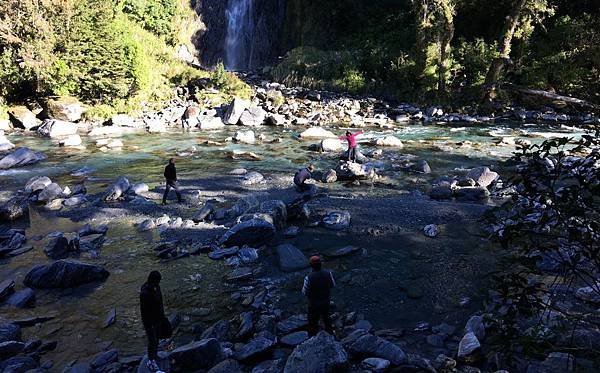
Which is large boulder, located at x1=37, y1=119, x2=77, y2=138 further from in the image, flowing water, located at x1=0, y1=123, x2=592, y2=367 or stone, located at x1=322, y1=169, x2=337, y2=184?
stone, located at x1=322, y1=169, x2=337, y2=184

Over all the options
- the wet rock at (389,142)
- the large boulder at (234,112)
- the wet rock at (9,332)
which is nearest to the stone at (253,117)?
the large boulder at (234,112)

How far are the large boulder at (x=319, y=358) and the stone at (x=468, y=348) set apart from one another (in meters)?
1.98

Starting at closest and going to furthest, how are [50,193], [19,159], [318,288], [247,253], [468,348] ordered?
[468,348] → [318,288] → [247,253] → [50,193] → [19,159]

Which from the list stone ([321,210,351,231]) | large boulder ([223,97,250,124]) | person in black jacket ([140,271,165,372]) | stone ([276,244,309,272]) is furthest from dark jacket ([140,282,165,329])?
large boulder ([223,97,250,124])

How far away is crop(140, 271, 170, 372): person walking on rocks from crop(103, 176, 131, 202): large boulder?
1084 cm

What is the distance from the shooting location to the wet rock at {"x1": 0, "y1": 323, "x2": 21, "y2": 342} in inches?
320

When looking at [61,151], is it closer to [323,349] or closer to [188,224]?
[188,224]

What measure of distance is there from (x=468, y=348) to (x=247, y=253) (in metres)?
6.25

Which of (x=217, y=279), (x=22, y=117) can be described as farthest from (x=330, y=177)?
(x=22, y=117)

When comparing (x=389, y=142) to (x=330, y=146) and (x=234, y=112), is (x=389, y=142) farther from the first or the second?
(x=234, y=112)

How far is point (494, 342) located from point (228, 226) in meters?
10.8

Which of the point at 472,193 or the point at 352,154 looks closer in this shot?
the point at 472,193

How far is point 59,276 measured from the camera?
1038cm

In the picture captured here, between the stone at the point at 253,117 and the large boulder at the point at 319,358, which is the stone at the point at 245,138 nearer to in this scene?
the stone at the point at 253,117
